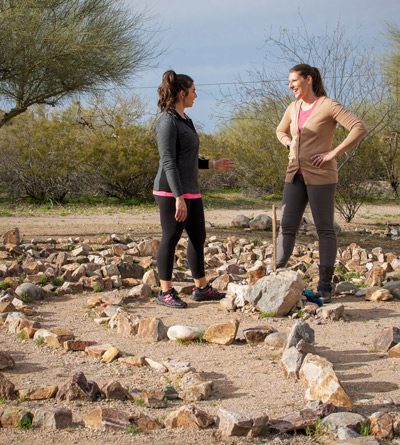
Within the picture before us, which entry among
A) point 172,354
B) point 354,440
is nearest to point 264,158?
point 172,354

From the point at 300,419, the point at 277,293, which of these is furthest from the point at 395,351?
the point at 300,419

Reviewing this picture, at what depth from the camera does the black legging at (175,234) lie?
5.68m

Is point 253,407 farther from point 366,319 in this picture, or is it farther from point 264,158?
point 264,158

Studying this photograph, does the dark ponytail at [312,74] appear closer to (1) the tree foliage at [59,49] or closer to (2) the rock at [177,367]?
(2) the rock at [177,367]

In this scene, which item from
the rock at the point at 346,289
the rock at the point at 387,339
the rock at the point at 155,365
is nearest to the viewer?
the rock at the point at 155,365

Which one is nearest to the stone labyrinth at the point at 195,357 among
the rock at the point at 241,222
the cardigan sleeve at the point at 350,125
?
the cardigan sleeve at the point at 350,125

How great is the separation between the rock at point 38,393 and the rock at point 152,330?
128 centimetres

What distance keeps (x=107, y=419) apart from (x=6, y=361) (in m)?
1.22

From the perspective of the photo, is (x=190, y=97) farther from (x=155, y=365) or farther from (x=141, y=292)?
(x=155, y=365)

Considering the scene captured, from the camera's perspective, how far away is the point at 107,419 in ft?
10.3

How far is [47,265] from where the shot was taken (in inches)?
288

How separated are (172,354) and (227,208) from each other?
12909mm

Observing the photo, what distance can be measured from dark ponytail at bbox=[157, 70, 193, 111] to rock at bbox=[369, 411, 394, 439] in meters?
3.15

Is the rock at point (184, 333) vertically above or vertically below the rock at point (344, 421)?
above
